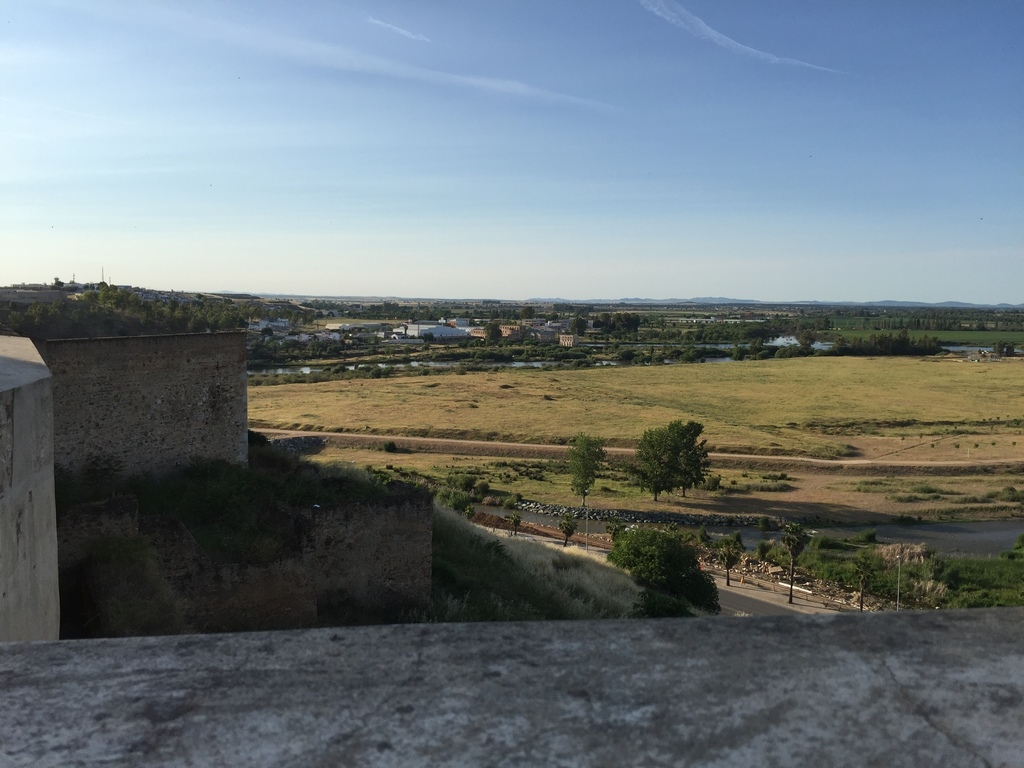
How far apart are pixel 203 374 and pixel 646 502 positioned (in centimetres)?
2449

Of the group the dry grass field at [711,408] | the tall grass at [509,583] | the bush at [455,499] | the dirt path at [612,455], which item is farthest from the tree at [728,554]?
the dry grass field at [711,408]

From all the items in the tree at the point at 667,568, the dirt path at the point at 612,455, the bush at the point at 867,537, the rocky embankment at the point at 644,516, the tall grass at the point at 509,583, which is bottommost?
the rocky embankment at the point at 644,516

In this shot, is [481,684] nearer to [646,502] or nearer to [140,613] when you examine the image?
[140,613]

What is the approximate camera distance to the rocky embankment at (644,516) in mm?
30788

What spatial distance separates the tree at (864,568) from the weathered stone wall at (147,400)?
16.9m

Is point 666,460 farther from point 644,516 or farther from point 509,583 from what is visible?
point 509,583

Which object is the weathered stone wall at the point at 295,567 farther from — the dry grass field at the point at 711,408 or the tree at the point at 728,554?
the dry grass field at the point at 711,408

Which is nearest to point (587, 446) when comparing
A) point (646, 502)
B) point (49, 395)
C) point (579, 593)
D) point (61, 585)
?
point (646, 502)

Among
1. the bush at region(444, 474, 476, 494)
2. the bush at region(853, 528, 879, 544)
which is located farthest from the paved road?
the bush at region(444, 474, 476, 494)

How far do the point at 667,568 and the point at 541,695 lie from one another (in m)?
19.1

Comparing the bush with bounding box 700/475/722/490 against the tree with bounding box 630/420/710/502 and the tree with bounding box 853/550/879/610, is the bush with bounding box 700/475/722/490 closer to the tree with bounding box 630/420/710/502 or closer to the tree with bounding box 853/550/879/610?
the tree with bounding box 630/420/710/502

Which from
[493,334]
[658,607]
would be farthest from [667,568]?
[493,334]

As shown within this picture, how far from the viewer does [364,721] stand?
4.64 feet

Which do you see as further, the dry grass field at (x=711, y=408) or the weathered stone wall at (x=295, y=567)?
the dry grass field at (x=711, y=408)
